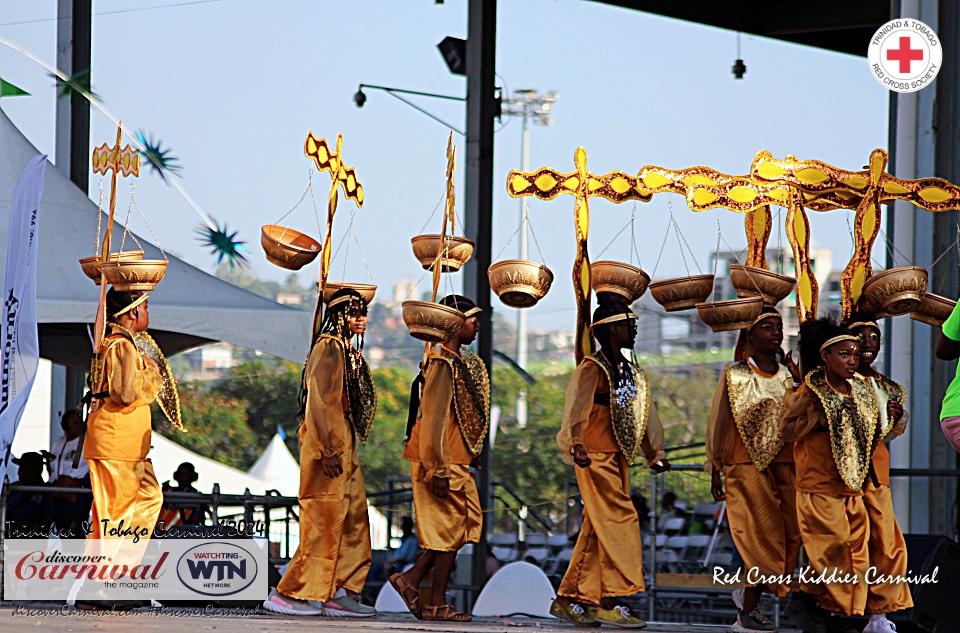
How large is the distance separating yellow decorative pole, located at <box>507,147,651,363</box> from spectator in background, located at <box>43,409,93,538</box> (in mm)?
3625

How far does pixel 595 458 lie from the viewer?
706 cm

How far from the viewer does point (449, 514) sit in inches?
286

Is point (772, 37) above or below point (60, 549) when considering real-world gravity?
above

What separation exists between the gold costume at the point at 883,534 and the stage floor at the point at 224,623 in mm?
772

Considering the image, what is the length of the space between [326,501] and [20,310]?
2.32m

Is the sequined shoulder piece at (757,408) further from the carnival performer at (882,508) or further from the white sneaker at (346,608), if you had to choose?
the white sneaker at (346,608)

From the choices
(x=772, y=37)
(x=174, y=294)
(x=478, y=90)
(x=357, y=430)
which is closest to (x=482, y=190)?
(x=478, y=90)

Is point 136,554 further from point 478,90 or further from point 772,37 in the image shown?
point 772,37

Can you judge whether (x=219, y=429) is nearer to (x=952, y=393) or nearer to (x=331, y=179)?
(x=331, y=179)

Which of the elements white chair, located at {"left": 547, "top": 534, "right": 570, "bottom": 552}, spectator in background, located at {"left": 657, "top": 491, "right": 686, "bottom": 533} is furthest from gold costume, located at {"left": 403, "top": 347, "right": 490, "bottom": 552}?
spectator in background, located at {"left": 657, "top": 491, "right": 686, "bottom": 533}

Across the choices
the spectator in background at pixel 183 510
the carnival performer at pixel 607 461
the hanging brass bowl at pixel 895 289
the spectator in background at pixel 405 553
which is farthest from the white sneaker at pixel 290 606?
the spectator in background at pixel 405 553

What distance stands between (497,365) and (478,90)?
124ft

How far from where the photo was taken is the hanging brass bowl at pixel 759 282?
7.20 m

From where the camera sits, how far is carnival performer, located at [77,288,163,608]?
7.37 metres
